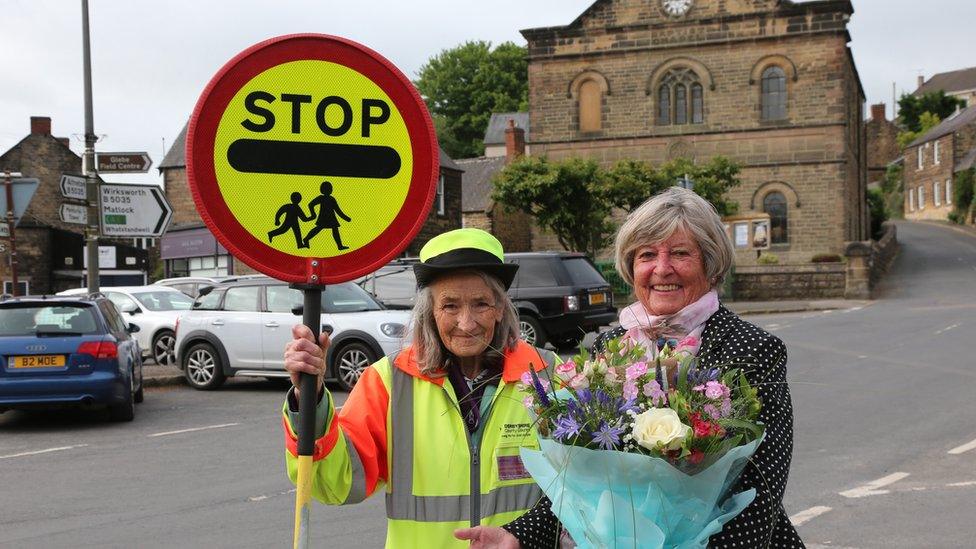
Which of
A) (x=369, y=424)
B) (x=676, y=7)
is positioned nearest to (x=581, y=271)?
(x=369, y=424)

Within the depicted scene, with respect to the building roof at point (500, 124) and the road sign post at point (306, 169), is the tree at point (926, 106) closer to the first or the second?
the building roof at point (500, 124)

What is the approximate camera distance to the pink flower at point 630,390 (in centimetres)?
207

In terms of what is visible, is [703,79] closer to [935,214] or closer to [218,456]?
[218,456]

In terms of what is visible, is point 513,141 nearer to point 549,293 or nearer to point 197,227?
point 197,227

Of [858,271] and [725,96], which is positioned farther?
[725,96]

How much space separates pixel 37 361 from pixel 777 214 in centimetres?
3943

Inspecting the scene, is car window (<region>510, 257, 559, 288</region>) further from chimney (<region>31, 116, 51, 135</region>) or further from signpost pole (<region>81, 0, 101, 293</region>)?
chimney (<region>31, 116, 51, 135</region>)

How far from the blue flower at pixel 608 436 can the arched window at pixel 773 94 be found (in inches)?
1831

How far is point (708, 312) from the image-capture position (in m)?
2.60

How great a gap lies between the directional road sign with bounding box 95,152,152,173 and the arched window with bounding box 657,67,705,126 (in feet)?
118

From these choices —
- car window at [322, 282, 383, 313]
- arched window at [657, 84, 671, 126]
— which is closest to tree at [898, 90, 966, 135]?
arched window at [657, 84, 671, 126]

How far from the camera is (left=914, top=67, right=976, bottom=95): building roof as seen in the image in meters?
128

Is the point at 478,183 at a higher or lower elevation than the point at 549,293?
higher

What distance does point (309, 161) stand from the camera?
2541 mm
